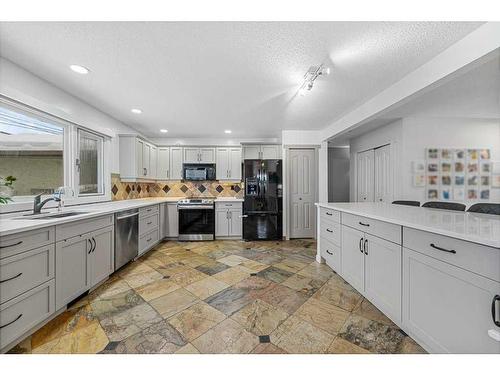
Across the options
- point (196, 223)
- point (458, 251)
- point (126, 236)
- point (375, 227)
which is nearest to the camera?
point (458, 251)

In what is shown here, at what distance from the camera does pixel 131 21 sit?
54.4 inches

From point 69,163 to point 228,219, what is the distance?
8.69ft

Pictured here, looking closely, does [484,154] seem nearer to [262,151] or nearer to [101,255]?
[262,151]

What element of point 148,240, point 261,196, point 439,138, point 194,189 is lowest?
point 148,240

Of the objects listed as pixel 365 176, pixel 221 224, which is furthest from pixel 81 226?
pixel 365 176

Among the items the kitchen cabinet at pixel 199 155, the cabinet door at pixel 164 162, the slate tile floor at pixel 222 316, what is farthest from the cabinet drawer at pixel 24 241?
the kitchen cabinet at pixel 199 155

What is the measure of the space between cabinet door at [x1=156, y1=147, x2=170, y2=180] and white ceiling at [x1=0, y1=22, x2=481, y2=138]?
5.52 feet

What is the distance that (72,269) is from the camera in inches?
71.5

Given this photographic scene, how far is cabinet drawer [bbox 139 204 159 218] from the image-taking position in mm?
3164

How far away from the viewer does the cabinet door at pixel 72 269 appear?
169 centimetres

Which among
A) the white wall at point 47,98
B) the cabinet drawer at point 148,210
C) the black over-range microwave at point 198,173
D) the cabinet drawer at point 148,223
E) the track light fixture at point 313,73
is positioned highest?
the track light fixture at point 313,73

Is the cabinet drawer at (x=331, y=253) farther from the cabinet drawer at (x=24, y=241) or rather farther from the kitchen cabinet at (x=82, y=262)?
the cabinet drawer at (x=24, y=241)

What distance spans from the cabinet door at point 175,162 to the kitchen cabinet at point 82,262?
90.7 inches
